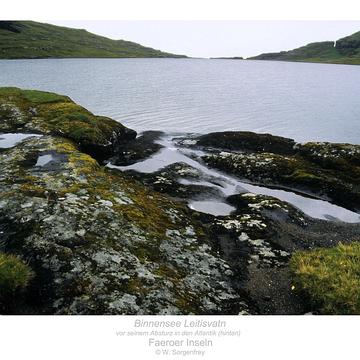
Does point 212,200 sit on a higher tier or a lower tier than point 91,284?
lower

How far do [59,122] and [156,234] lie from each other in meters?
21.1

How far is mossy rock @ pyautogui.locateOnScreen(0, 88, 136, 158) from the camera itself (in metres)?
29.7

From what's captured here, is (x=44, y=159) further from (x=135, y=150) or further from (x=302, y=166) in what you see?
(x=302, y=166)

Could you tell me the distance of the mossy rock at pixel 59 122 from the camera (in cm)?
2969

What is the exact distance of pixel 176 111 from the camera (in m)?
61.9

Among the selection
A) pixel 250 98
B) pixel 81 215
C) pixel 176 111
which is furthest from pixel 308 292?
pixel 250 98

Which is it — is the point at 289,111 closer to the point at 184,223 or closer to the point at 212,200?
the point at 212,200

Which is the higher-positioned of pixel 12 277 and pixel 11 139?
pixel 12 277

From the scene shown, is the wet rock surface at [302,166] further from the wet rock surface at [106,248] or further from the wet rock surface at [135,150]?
the wet rock surface at [106,248]

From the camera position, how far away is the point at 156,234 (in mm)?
14039

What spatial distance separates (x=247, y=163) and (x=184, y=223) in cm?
1428

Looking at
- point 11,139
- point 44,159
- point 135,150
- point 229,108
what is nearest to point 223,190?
point 44,159

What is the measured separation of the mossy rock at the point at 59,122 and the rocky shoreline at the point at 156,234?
2.53 ft

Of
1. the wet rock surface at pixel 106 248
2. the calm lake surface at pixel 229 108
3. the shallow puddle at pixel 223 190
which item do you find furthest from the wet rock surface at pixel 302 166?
the calm lake surface at pixel 229 108
